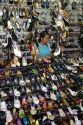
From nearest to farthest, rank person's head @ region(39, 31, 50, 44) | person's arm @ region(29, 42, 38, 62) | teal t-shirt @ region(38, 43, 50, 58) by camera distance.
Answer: person's arm @ region(29, 42, 38, 62), teal t-shirt @ region(38, 43, 50, 58), person's head @ region(39, 31, 50, 44)

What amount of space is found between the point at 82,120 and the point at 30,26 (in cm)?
291

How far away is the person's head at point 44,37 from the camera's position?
350 inches

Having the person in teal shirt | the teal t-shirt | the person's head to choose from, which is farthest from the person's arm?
the person's head

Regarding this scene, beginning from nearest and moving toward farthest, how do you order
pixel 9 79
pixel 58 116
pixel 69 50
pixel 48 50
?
pixel 58 116 → pixel 9 79 → pixel 48 50 → pixel 69 50

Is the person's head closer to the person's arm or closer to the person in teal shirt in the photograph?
the person in teal shirt

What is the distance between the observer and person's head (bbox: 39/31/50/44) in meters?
8.90

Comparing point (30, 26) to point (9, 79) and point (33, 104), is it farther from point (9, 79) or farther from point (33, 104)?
point (33, 104)

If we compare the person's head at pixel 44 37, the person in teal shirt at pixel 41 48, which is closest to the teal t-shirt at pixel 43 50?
the person in teal shirt at pixel 41 48

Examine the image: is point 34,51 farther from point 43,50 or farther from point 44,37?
point 44,37

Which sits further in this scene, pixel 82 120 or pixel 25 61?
pixel 25 61

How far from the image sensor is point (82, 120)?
24.3 ft

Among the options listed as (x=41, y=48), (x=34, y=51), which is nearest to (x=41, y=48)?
(x=41, y=48)

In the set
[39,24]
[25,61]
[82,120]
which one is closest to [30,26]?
[39,24]

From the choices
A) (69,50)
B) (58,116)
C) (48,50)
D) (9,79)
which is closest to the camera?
(58,116)
